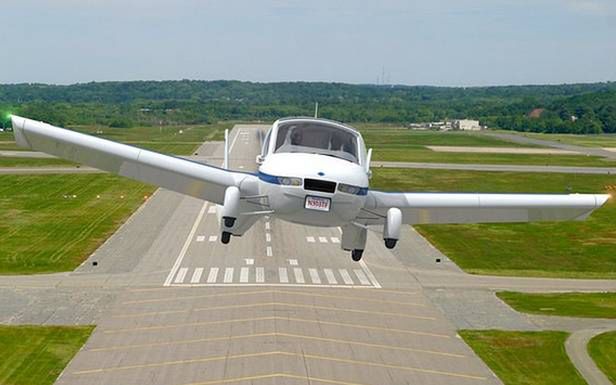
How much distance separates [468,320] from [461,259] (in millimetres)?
19792

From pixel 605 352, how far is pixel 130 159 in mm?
38907

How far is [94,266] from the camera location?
6869cm

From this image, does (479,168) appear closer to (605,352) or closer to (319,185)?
(605,352)

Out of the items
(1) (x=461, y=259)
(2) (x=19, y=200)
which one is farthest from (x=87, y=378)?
(2) (x=19, y=200)

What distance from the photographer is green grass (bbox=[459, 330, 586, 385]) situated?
46906 mm

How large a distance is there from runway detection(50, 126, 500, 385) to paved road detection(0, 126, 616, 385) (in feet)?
0.40

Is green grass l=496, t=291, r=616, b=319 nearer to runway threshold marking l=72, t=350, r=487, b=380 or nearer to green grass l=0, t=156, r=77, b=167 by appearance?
runway threshold marking l=72, t=350, r=487, b=380

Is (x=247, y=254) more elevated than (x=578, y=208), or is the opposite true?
(x=578, y=208)

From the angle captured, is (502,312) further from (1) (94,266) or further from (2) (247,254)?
(1) (94,266)

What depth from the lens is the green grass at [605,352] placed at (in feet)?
159

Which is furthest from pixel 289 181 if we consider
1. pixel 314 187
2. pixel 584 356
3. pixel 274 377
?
pixel 584 356

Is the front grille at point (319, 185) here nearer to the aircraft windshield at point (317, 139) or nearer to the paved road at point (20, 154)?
the aircraft windshield at point (317, 139)

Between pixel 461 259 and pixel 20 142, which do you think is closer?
pixel 20 142

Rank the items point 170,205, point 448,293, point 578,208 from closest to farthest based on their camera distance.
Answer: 1. point 578,208
2. point 448,293
3. point 170,205
